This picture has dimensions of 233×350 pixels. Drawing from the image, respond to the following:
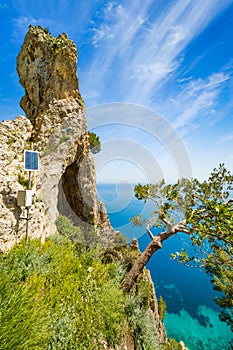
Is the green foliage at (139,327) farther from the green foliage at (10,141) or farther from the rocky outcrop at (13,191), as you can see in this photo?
the green foliage at (10,141)

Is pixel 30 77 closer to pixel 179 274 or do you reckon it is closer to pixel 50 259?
pixel 50 259

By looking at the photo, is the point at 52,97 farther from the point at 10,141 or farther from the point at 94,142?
the point at 94,142

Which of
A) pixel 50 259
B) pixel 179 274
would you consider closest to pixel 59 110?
pixel 50 259

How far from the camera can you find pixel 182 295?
3031 centimetres

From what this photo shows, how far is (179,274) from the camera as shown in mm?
36875

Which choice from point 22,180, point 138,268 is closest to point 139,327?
point 138,268

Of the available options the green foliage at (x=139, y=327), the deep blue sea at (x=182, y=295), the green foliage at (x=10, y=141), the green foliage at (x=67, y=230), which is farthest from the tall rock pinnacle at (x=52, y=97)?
the green foliage at (x=139, y=327)

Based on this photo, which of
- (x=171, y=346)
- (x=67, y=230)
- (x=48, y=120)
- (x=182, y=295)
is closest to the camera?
(x=67, y=230)

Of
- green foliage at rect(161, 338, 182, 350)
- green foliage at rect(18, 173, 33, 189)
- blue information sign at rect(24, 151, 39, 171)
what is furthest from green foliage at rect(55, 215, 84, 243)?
green foliage at rect(161, 338, 182, 350)

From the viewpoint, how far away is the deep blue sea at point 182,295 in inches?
806

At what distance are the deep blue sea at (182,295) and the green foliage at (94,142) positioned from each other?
5.12 m

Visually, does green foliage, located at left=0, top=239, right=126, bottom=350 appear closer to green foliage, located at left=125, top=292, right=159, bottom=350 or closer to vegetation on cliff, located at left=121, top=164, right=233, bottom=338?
green foliage, located at left=125, top=292, right=159, bottom=350

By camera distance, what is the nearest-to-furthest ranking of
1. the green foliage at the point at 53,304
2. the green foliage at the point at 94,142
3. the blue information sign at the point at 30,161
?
the green foliage at the point at 53,304 < the blue information sign at the point at 30,161 < the green foliage at the point at 94,142

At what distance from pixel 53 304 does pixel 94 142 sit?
18.4m
